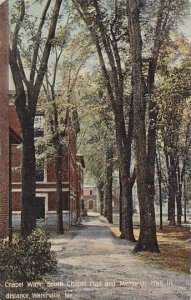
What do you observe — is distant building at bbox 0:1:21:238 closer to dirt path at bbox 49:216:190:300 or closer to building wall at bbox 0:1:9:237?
building wall at bbox 0:1:9:237

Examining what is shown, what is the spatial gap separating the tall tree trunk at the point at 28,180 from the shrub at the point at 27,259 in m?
1.92

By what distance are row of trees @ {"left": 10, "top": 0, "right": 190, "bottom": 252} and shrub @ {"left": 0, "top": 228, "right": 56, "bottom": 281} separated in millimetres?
2175

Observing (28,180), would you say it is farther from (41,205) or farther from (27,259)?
(41,205)

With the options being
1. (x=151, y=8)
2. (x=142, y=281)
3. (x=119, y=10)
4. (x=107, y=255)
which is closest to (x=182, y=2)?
(x=151, y=8)

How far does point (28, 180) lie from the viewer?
28.2 feet

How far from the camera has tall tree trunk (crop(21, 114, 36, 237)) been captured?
848cm

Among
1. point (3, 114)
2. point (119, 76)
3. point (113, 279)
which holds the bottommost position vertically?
point (113, 279)

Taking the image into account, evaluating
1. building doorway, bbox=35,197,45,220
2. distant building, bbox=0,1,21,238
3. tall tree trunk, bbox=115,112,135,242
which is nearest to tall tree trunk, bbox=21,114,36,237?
distant building, bbox=0,1,21,238

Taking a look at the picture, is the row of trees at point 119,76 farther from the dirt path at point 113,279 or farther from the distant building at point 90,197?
the distant building at point 90,197

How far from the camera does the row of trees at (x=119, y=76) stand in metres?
8.77

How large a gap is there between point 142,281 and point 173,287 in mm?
400

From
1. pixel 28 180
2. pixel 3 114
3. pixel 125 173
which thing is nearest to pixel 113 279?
pixel 3 114

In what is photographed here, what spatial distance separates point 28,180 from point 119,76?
14.9ft

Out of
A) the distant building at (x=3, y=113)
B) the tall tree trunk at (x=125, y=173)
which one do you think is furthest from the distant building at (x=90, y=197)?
the distant building at (x=3, y=113)
